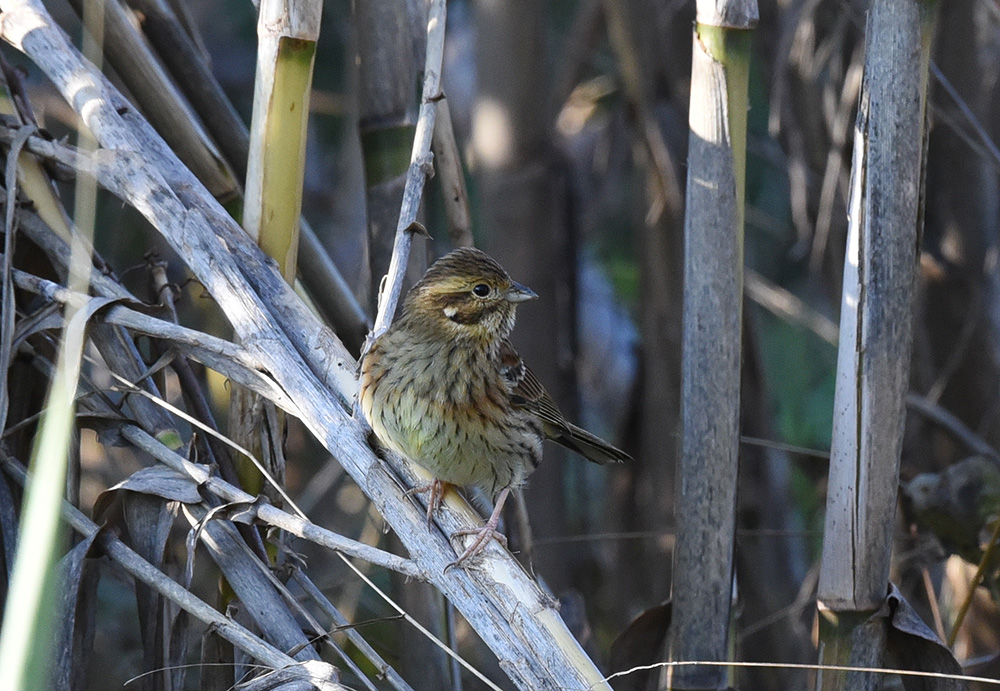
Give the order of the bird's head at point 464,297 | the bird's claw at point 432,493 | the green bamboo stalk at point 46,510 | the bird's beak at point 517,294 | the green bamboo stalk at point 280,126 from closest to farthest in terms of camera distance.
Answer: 1. the green bamboo stalk at point 46,510
2. the bird's claw at point 432,493
3. the green bamboo stalk at point 280,126
4. the bird's head at point 464,297
5. the bird's beak at point 517,294

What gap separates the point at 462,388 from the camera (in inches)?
106

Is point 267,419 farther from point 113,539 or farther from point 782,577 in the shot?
point 782,577

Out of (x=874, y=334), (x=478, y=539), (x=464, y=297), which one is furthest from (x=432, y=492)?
(x=874, y=334)

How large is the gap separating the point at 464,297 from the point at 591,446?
58cm

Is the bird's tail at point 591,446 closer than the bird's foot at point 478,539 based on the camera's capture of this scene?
No

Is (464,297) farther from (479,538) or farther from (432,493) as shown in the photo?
(479,538)

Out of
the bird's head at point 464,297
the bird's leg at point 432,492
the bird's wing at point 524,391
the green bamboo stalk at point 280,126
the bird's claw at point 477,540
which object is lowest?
the bird's claw at point 477,540

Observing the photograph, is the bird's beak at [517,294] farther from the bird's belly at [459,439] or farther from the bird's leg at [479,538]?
the bird's leg at [479,538]

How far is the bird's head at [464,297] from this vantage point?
8.74ft

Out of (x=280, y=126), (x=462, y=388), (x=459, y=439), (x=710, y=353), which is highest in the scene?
(x=280, y=126)

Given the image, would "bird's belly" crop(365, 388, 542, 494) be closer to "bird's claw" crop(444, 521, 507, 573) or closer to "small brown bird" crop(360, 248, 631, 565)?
Result: "small brown bird" crop(360, 248, 631, 565)

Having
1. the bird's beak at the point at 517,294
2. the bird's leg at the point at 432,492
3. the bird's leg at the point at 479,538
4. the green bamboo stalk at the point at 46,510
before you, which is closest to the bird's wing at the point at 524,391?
the bird's beak at the point at 517,294

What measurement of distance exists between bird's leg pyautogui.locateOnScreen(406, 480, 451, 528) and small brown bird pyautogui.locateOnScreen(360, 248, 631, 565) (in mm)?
10

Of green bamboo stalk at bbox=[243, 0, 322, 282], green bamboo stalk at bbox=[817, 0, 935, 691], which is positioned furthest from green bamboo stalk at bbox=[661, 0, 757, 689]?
green bamboo stalk at bbox=[243, 0, 322, 282]
